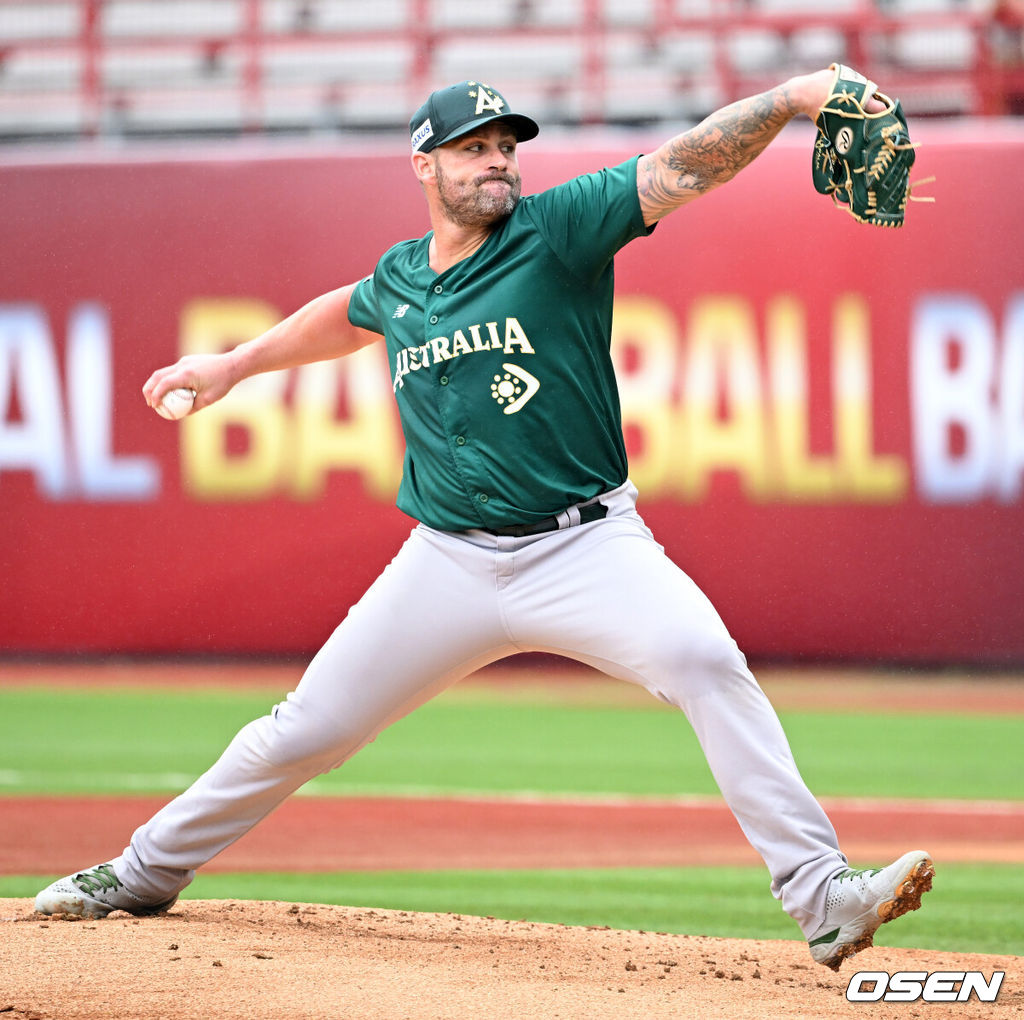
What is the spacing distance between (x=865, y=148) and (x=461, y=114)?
41.3 inches

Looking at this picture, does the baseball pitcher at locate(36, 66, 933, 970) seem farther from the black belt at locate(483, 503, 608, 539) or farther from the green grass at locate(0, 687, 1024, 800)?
the green grass at locate(0, 687, 1024, 800)

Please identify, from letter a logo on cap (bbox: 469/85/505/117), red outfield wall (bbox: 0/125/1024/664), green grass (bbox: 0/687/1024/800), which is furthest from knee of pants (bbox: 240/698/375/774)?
red outfield wall (bbox: 0/125/1024/664)

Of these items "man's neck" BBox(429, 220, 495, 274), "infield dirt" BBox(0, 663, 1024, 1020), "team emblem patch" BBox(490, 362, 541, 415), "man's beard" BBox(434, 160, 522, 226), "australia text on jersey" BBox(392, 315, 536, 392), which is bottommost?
"infield dirt" BBox(0, 663, 1024, 1020)

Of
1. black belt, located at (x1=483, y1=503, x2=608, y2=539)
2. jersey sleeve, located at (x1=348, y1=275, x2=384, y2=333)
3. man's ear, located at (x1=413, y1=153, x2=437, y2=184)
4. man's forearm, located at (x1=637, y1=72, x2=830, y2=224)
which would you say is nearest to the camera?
man's forearm, located at (x1=637, y1=72, x2=830, y2=224)

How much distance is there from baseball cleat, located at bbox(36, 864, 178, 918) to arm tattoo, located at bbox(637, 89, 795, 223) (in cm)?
221

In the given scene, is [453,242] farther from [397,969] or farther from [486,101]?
[397,969]

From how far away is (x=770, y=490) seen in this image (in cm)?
1277

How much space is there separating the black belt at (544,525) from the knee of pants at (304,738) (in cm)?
61

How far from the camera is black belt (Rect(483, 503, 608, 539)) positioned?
12.3ft

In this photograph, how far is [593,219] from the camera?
3652mm

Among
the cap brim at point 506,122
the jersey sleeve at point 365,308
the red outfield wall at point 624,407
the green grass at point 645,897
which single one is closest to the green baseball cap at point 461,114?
the cap brim at point 506,122

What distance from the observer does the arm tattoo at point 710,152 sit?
347cm

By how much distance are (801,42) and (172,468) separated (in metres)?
7.03

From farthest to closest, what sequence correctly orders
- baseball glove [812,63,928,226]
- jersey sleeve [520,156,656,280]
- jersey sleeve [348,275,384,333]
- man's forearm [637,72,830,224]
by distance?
1. jersey sleeve [348,275,384,333]
2. jersey sleeve [520,156,656,280]
3. man's forearm [637,72,830,224]
4. baseball glove [812,63,928,226]
